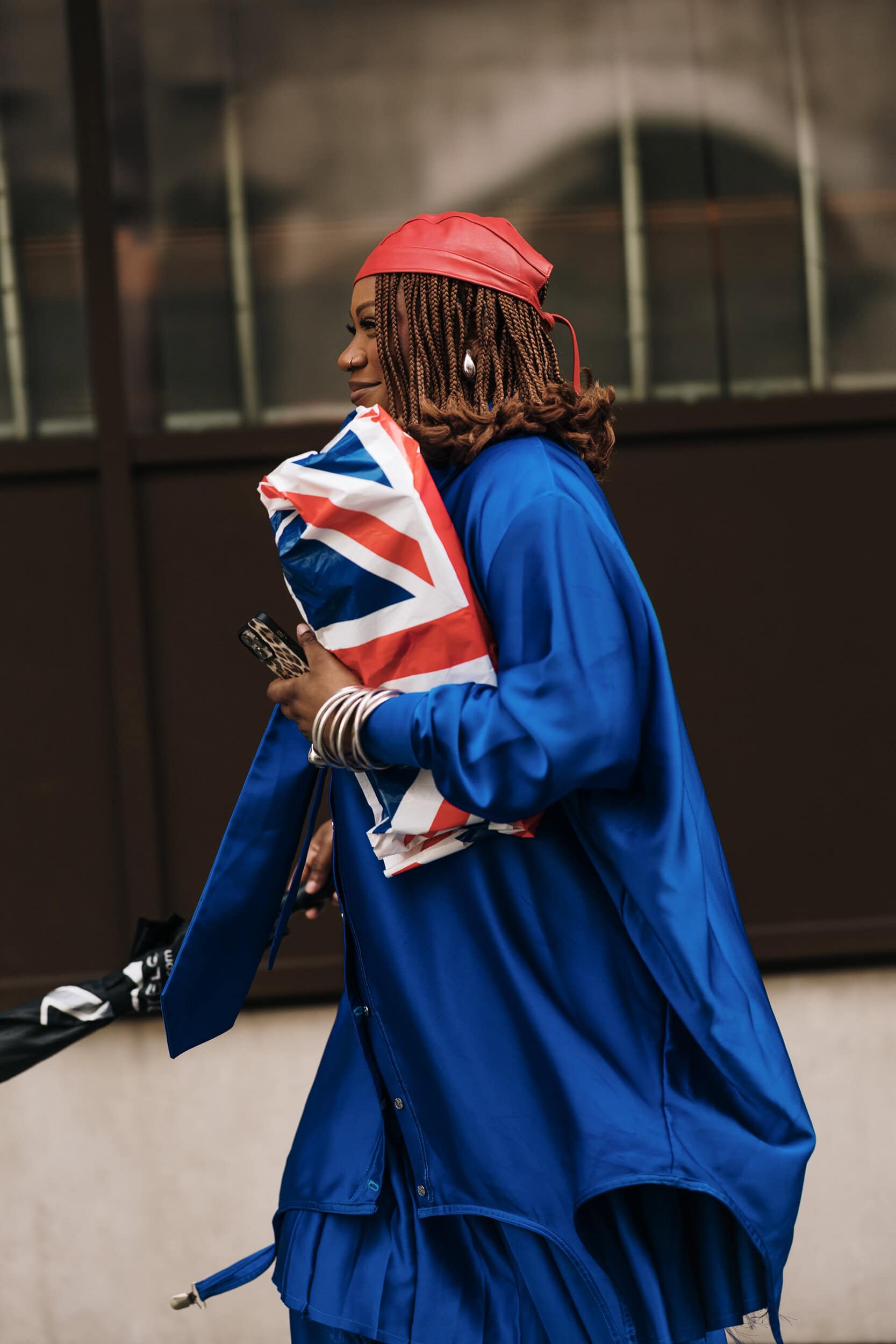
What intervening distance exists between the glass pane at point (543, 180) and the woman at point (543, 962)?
7.32ft

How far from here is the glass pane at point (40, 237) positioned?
3.93 metres

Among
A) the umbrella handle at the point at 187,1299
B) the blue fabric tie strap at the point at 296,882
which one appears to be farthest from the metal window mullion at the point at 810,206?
the umbrella handle at the point at 187,1299

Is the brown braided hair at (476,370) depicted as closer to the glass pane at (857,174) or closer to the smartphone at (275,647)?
the smartphone at (275,647)

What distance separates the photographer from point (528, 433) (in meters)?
1.83

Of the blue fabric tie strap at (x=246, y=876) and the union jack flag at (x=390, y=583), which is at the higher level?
the union jack flag at (x=390, y=583)

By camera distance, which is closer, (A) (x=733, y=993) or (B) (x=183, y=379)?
(A) (x=733, y=993)

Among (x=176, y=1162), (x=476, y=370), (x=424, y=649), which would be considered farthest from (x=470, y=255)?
(x=176, y=1162)

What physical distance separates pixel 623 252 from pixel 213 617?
1600mm

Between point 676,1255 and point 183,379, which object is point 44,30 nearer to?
point 183,379

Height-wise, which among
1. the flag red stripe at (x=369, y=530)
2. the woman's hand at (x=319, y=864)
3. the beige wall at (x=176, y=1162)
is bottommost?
Result: the beige wall at (x=176, y=1162)

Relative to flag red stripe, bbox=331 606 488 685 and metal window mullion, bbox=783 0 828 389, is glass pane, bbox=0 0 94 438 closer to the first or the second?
metal window mullion, bbox=783 0 828 389

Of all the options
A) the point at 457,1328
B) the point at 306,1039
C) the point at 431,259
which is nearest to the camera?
the point at 457,1328

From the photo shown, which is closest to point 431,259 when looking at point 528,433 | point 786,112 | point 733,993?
point 528,433

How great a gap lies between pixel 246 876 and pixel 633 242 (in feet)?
8.86
